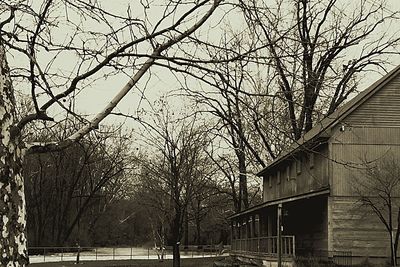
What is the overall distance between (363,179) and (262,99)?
2662 cm

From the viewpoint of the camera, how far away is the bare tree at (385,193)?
3017 cm

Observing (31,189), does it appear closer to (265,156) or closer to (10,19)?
(265,156)

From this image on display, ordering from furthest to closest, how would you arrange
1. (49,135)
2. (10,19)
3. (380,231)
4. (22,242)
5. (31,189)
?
(31,189)
(380,231)
(49,135)
(10,19)
(22,242)

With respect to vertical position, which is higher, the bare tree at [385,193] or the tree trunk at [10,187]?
the bare tree at [385,193]

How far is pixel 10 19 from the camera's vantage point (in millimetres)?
5414

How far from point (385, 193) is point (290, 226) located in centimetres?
1051

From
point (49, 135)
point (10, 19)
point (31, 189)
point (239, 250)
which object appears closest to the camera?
point (10, 19)

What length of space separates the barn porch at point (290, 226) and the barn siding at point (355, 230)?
593 mm

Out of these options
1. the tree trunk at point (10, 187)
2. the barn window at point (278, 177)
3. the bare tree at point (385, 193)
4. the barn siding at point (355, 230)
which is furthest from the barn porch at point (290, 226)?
the tree trunk at point (10, 187)

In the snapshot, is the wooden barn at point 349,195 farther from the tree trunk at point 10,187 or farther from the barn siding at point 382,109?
the tree trunk at point 10,187

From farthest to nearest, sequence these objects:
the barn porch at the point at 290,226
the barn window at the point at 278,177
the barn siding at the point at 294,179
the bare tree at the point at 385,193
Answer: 1. the barn window at the point at 278,177
2. the barn siding at the point at 294,179
3. the barn porch at the point at 290,226
4. the bare tree at the point at 385,193

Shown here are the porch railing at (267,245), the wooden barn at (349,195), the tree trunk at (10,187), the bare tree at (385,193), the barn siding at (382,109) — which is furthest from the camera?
the barn siding at (382,109)

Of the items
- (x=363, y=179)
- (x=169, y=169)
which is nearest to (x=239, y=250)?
(x=169, y=169)

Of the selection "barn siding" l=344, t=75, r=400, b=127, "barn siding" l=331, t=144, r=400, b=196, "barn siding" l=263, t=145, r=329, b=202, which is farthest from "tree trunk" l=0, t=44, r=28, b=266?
"barn siding" l=344, t=75, r=400, b=127
